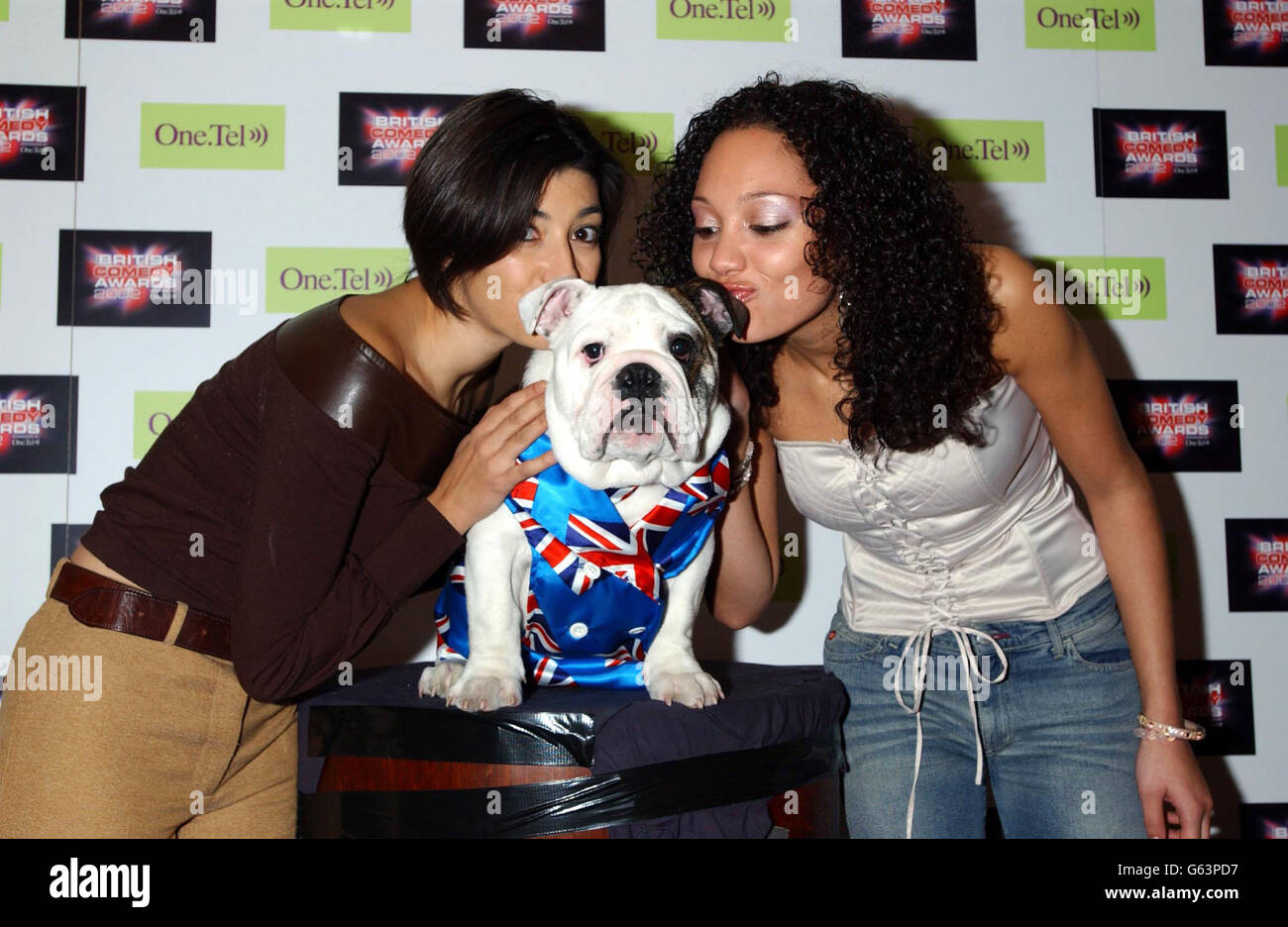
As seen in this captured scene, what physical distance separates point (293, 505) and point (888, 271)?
1345mm

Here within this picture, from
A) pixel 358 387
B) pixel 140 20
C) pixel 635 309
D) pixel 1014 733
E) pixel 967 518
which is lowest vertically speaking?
pixel 1014 733

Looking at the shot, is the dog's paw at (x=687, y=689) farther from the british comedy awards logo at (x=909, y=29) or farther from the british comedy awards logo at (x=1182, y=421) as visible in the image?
the british comedy awards logo at (x=909, y=29)

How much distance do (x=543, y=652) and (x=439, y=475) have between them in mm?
468

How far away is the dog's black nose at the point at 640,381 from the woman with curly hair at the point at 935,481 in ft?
1.07

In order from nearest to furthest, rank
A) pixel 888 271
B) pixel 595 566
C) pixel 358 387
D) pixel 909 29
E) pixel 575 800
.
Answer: pixel 575 800, pixel 358 387, pixel 595 566, pixel 888 271, pixel 909 29

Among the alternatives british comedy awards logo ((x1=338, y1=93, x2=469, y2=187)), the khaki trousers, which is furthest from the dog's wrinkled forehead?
british comedy awards logo ((x1=338, y1=93, x2=469, y2=187))

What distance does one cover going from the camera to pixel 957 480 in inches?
91.9

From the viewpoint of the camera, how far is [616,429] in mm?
2086

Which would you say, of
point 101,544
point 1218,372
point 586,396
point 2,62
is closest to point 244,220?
point 2,62

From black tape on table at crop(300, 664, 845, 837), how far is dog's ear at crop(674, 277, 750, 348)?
0.81m

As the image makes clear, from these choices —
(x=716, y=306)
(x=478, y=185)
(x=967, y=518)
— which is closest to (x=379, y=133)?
(x=478, y=185)

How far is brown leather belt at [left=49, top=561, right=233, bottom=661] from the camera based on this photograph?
207 cm

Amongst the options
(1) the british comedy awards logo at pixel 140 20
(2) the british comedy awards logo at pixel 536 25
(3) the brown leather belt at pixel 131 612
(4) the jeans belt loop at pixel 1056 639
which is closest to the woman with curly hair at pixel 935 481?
(4) the jeans belt loop at pixel 1056 639

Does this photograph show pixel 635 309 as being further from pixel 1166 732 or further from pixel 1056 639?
pixel 1166 732
